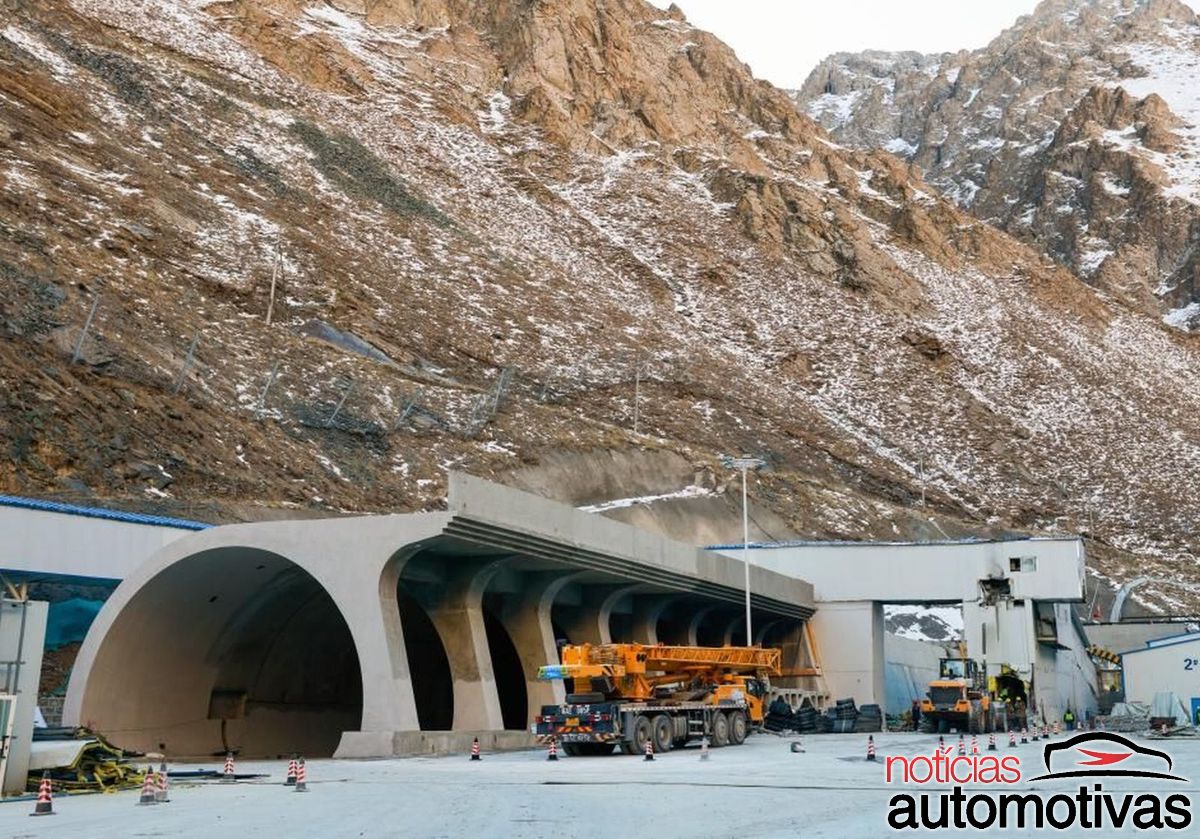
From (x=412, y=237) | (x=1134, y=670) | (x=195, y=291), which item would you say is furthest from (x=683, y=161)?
(x=1134, y=670)

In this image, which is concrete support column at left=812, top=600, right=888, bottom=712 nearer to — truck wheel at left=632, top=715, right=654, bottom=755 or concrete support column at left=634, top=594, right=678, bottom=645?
concrete support column at left=634, top=594, right=678, bottom=645

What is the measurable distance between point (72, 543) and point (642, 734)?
15334 mm

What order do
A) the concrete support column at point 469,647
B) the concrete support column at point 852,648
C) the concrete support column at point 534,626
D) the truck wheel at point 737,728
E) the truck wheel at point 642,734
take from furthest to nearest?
the concrete support column at point 852,648
the concrete support column at point 534,626
the truck wheel at point 737,728
the concrete support column at point 469,647
the truck wheel at point 642,734

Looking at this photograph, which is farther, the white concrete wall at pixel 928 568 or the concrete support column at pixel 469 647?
the white concrete wall at pixel 928 568

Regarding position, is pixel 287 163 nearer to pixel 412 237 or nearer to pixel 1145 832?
pixel 412 237

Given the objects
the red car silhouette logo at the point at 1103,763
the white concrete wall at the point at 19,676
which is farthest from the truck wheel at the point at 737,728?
the white concrete wall at the point at 19,676

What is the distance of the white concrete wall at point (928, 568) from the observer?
42938mm

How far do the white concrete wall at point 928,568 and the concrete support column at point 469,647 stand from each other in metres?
19.3

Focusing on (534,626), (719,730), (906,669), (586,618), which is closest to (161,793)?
(719,730)

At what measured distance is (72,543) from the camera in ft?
107

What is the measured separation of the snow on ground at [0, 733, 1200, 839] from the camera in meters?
13.4

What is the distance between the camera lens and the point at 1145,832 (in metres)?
12.4

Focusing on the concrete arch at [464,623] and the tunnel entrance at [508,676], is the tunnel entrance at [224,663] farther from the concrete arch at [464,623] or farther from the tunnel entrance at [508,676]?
the tunnel entrance at [508,676]

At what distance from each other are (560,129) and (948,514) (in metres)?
56.4
